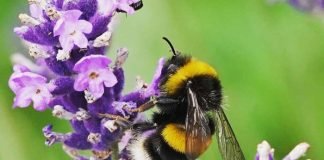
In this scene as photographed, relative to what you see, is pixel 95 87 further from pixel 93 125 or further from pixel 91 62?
pixel 93 125

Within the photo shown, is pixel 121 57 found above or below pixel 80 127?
above

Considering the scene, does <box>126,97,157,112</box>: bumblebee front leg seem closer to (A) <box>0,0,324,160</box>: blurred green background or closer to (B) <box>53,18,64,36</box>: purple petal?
(B) <box>53,18,64,36</box>: purple petal

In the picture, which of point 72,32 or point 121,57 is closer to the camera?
point 72,32

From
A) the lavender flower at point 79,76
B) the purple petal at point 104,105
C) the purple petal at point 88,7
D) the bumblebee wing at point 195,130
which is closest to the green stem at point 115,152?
the lavender flower at point 79,76

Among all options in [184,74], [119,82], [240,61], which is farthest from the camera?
[240,61]

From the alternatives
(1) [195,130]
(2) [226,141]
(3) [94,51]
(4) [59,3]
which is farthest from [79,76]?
(2) [226,141]

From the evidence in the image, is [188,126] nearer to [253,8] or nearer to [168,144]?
[168,144]

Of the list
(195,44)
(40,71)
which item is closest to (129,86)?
(195,44)
